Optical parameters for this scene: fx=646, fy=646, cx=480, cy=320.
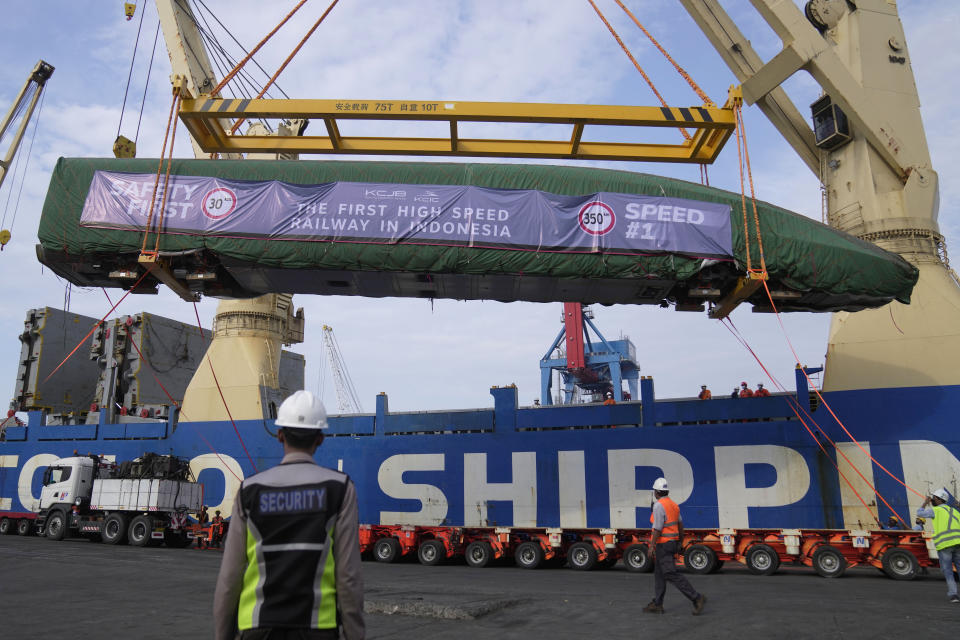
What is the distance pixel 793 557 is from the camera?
49.9 feet

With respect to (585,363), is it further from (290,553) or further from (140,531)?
(290,553)

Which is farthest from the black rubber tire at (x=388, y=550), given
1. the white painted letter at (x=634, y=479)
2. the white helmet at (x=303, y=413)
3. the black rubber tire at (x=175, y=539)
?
the white helmet at (x=303, y=413)

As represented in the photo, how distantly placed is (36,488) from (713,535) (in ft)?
83.8

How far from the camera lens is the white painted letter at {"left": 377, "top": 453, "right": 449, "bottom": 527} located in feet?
63.5

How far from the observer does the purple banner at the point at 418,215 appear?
13.3m

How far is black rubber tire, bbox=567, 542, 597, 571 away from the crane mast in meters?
7.88

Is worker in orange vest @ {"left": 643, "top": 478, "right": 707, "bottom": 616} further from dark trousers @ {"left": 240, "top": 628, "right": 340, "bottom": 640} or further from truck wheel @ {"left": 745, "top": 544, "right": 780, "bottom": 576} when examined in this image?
truck wheel @ {"left": 745, "top": 544, "right": 780, "bottom": 576}

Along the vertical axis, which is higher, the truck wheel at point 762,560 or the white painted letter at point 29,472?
the white painted letter at point 29,472

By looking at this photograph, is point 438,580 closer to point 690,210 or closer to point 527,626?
point 527,626

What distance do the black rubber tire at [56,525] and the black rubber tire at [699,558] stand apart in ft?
67.8

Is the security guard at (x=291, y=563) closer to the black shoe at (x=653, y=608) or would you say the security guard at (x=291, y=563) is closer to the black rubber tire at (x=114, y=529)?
the black shoe at (x=653, y=608)

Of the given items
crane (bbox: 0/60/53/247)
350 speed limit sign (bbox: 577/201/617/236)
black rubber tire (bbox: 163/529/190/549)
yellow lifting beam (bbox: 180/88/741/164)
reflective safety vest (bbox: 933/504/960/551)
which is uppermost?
crane (bbox: 0/60/53/247)

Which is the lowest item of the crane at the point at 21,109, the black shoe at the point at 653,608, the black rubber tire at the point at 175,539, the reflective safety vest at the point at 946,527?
the black rubber tire at the point at 175,539

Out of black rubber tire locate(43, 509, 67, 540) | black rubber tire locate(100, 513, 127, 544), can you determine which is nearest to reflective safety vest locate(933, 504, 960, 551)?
black rubber tire locate(100, 513, 127, 544)
